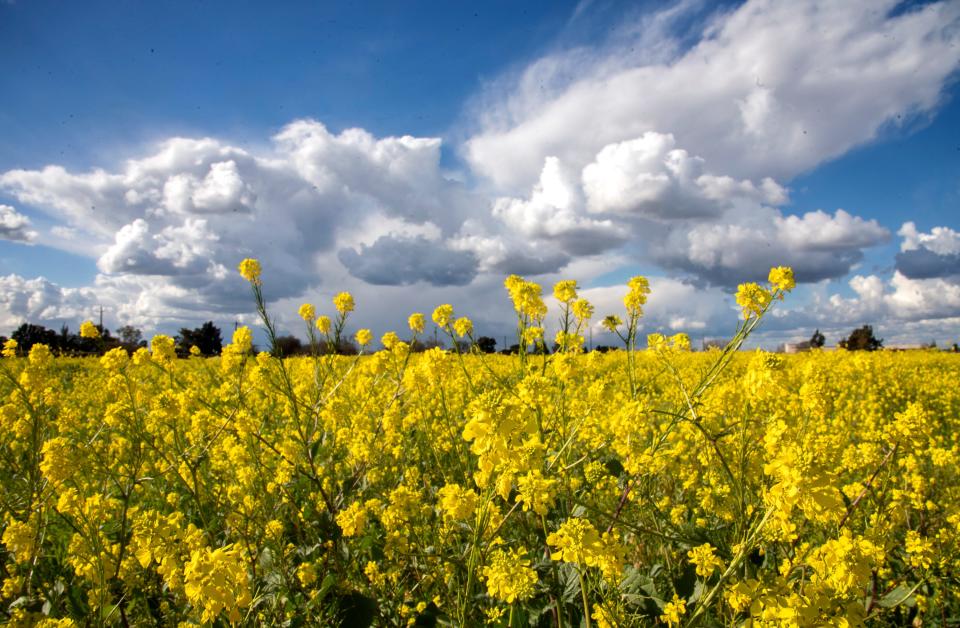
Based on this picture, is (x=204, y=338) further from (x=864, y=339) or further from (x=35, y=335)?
(x=864, y=339)

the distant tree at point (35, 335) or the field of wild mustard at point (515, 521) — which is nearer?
the field of wild mustard at point (515, 521)

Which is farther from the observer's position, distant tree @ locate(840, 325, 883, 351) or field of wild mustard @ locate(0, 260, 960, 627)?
distant tree @ locate(840, 325, 883, 351)

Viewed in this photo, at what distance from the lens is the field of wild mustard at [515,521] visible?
157 centimetres

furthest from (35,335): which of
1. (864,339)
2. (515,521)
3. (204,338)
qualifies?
(864,339)

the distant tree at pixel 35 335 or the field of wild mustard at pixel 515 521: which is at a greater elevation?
the distant tree at pixel 35 335

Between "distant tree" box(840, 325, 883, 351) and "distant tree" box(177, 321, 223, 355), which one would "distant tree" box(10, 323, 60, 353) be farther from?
"distant tree" box(840, 325, 883, 351)

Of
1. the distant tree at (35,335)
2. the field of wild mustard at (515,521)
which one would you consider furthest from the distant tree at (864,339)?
the distant tree at (35,335)

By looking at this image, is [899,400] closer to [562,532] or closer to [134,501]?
[562,532]

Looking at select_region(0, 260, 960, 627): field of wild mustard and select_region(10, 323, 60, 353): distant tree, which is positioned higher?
select_region(10, 323, 60, 353): distant tree

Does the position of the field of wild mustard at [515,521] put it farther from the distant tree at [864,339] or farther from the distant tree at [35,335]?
the distant tree at [864,339]

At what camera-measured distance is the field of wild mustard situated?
157 centimetres

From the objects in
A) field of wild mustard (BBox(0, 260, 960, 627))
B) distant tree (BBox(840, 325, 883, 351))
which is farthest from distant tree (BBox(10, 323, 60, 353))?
distant tree (BBox(840, 325, 883, 351))

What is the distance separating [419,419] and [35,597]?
320cm

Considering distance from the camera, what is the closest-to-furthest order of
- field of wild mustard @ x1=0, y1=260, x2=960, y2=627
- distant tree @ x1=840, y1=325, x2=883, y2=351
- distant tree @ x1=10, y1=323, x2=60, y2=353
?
field of wild mustard @ x1=0, y1=260, x2=960, y2=627
distant tree @ x1=10, y1=323, x2=60, y2=353
distant tree @ x1=840, y1=325, x2=883, y2=351
